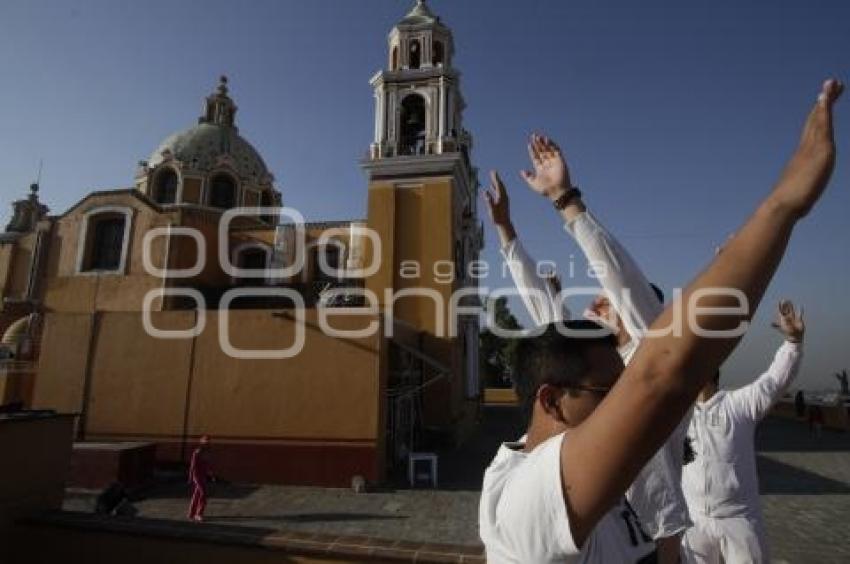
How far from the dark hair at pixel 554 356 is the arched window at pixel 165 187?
2757cm

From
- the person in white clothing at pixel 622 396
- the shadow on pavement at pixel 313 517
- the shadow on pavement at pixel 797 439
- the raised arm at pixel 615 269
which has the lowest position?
the shadow on pavement at pixel 313 517

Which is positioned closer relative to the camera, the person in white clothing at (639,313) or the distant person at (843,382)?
the person in white clothing at (639,313)

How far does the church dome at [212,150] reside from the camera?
26.2m

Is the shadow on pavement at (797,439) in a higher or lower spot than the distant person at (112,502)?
higher

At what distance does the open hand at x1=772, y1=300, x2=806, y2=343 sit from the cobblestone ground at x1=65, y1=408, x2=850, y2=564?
5180mm

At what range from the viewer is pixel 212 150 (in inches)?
1064

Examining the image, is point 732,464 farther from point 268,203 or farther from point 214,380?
point 268,203

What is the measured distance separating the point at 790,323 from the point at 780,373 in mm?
322

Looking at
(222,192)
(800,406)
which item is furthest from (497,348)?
(222,192)

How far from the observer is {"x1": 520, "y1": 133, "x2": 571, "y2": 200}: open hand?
1.81m

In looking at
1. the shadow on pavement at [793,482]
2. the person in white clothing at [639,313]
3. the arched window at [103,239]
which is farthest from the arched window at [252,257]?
the person in white clothing at [639,313]

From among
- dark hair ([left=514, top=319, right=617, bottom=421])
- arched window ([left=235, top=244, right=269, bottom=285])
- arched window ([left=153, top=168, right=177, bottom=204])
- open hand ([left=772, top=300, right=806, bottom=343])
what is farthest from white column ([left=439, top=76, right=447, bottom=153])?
dark hair ([left=514, top=319, right=617, bottom=421])

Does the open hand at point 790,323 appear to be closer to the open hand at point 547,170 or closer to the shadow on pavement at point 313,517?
the open hand at point 547,170

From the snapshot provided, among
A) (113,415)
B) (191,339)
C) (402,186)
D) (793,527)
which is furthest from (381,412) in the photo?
(402,186)
